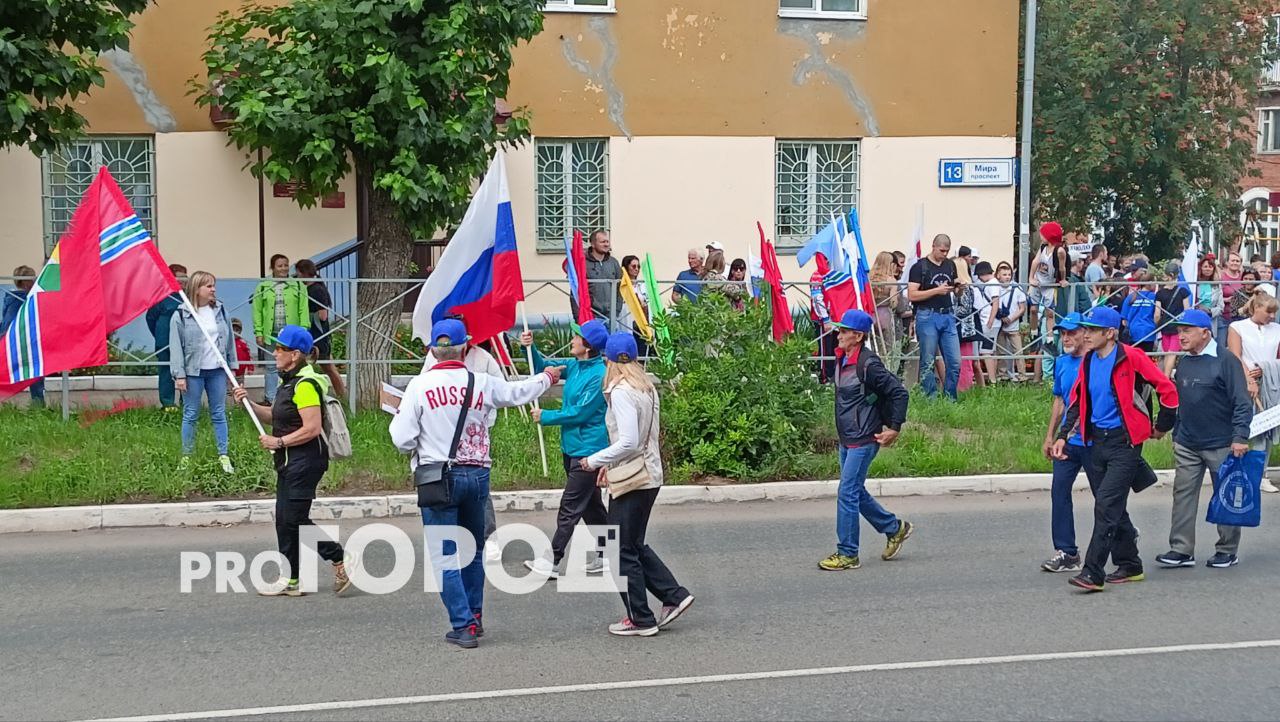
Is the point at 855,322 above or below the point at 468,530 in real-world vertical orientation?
above

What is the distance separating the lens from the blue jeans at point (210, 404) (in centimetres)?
1206

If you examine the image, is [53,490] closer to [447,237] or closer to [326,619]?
[326,619]

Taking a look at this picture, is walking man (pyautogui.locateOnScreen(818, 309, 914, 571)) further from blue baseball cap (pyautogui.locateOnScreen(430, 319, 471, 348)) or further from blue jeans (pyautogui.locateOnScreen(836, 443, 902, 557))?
blue baseball cap (pyautogui.locateOnScreen(430, 319, 471, 348))

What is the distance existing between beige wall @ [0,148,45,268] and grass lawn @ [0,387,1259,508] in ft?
14.2

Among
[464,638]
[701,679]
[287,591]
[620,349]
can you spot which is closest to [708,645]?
[701,679]

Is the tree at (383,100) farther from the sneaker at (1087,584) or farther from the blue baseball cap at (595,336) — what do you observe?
the sneaker at (1087,584)

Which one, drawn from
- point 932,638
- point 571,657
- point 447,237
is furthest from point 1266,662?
point 447,237

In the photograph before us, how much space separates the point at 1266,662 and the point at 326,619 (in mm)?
5007

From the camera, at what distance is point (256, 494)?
1169 cm

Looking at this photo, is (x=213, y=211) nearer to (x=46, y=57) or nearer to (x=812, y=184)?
(x=46, y=57)

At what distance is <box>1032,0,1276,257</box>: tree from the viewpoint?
30812mm

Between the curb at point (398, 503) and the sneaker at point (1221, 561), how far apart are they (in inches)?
130

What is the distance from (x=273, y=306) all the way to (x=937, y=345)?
23.2 ft

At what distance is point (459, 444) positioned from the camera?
7309mm
